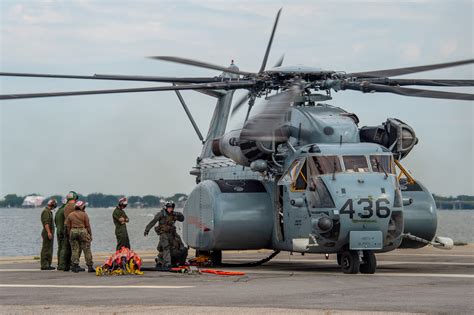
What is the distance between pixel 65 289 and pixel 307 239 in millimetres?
5918

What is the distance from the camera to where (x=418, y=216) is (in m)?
22.9

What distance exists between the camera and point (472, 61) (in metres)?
17.9

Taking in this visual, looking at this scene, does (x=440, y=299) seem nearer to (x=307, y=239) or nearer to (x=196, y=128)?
(x=307, y=239)

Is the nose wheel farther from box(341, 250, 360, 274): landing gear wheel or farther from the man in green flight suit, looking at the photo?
the man in green flight suit

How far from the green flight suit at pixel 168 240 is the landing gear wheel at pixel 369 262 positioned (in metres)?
4.52

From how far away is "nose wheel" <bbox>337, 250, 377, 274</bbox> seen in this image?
67.3ft

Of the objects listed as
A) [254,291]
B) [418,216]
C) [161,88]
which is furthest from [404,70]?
[254,291]

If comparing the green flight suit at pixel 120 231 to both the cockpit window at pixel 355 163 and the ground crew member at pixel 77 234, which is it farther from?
the cockpit window at pixel 355 163

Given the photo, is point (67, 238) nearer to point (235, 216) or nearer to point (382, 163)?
point (235, 216)

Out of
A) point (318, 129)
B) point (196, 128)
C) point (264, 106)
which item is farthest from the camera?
point (196, 128)

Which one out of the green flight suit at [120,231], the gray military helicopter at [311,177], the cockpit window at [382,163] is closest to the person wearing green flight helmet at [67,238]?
the green flight suit at [120,231]

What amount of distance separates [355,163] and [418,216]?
3.08 m

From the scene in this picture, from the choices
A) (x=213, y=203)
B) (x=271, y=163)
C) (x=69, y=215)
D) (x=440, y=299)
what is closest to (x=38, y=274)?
(x=69, y=215)

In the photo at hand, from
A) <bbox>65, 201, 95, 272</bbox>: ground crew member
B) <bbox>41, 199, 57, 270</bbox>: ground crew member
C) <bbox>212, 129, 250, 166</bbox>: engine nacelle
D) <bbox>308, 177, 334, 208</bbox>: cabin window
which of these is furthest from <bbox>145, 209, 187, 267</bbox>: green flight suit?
<bbox>308, 177, 334, 208</bbox>: cabin window
